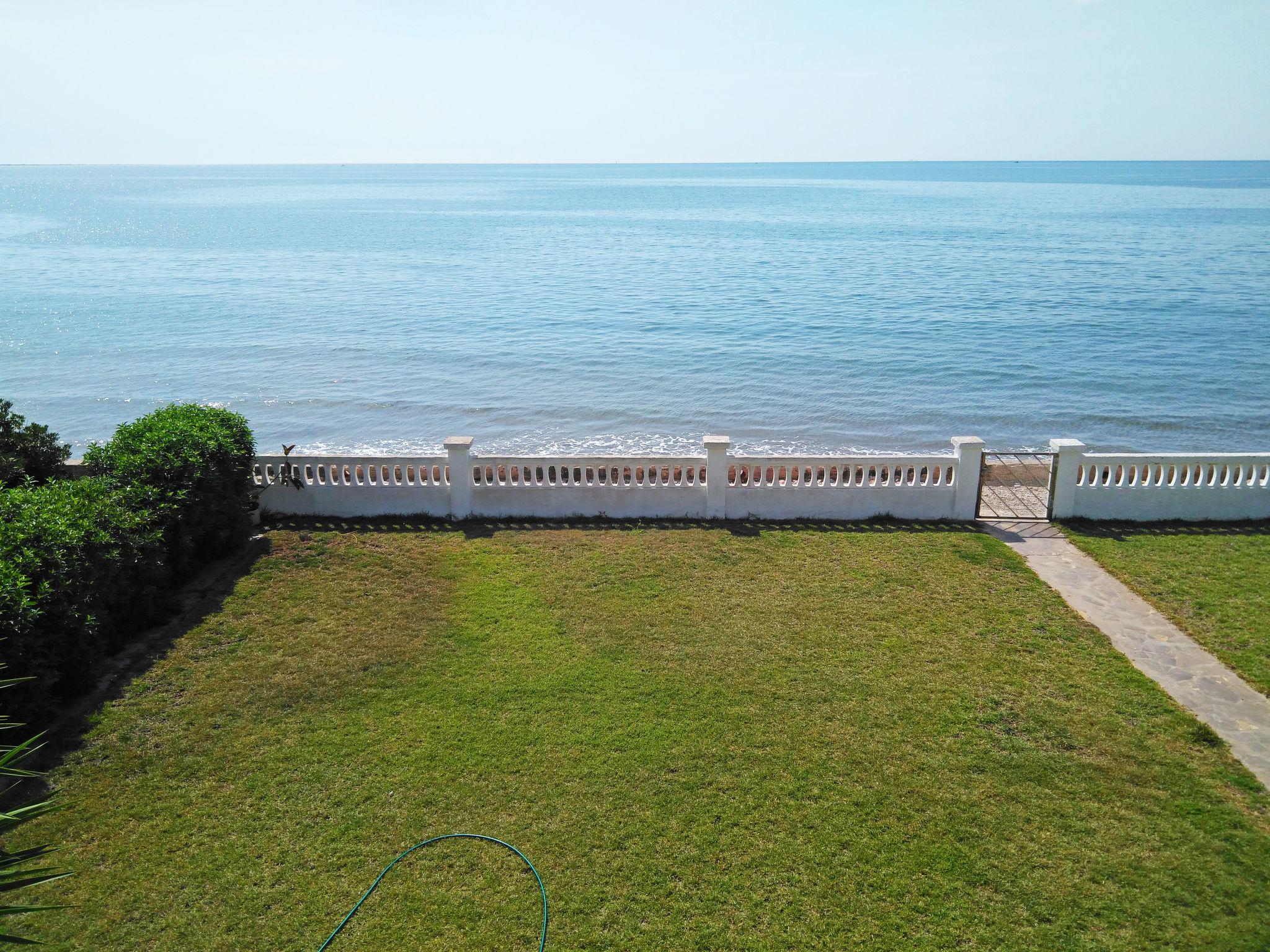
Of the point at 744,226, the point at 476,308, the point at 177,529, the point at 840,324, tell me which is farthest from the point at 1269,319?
the point at 744,226

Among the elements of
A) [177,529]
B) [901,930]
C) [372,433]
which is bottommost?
[372,433]

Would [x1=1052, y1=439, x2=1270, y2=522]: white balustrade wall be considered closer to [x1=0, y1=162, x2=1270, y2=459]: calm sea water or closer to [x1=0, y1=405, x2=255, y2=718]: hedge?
[x1=0, y1=162, x2=1270, y2=459]: calm sea water

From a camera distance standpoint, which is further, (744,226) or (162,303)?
(744,226)

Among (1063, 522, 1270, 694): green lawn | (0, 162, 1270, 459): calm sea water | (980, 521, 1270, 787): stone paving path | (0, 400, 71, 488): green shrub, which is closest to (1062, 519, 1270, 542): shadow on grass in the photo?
(1063, 522, 1270, 694): green lawn

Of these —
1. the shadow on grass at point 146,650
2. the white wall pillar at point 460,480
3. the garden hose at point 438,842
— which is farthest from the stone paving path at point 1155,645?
the shadow on grass at point 146,650

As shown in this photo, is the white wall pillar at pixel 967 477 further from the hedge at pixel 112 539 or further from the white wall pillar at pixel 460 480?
the hedge at pixel 112 539

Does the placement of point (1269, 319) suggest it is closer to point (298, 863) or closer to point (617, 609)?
point (617, 609)
